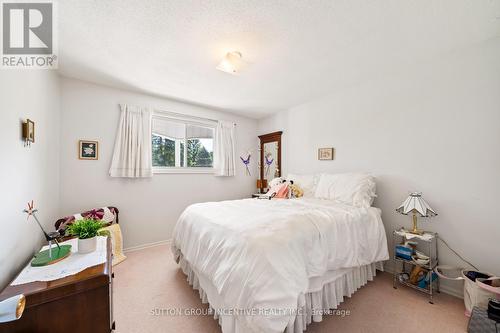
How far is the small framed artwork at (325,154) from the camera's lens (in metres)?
3.18

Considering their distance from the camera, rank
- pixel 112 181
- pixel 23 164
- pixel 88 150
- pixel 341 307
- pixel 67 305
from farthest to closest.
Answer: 1. pixel 112 181
2. pixel 88 150
3. pixel 341 307
4. pixel 23 164
5. pixel 67 305

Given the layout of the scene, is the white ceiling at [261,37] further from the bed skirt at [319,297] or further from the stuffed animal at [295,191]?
the bed skirt at [319,297]

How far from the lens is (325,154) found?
3.27m

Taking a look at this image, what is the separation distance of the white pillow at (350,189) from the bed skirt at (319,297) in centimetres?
76

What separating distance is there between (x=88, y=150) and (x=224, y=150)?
86.7 inches

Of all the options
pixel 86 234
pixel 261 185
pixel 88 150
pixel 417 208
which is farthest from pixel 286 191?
pixel 88 150

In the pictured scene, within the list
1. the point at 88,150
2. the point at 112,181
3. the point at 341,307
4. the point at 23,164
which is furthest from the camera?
the point at 112,181

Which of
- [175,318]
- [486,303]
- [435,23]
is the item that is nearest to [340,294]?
[486,303]

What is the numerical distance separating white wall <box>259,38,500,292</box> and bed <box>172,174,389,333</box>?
0.64m

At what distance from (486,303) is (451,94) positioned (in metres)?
1.97

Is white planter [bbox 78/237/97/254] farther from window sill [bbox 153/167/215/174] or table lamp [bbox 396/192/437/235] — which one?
table lamp [bbox 396/192/437/235]

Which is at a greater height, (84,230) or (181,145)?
(181,145)

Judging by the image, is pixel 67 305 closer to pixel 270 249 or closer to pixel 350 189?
pixel 270 249

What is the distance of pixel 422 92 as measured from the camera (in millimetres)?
2277
